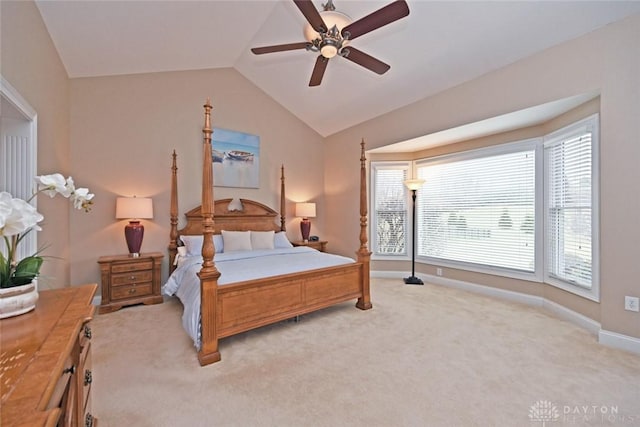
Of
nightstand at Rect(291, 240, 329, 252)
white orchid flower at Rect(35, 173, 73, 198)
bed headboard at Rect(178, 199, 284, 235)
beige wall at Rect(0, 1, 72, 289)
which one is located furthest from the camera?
nightstand at Rect(291, 240, 329, 252)

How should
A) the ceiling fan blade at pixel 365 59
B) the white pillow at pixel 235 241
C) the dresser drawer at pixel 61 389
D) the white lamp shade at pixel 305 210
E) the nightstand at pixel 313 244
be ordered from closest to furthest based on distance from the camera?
the dresser drawer at pixel 61 389 → the ceiling fan blade at pixel 365 59 → the white pillow at pixel 235 241 → the nightstand at pixel 313 244 → the white lamp shade at pixel 305 210

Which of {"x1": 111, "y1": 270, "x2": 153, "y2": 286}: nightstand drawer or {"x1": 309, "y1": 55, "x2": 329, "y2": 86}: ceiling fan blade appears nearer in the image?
{"x1": 309, "y1": 55, "x2": 329, "y2": 86}: ceiling fan blade

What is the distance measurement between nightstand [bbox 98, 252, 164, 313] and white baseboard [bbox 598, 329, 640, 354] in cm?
503

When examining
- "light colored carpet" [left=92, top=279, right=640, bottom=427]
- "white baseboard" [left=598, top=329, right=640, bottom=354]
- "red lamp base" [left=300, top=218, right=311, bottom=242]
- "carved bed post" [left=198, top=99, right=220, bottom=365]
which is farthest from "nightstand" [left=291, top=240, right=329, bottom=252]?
"white baseboard" [left=598, top=329, right=640, bottom=354]

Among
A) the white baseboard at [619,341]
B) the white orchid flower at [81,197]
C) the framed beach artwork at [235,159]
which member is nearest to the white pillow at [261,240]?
the framed beach artwork at [235,159]

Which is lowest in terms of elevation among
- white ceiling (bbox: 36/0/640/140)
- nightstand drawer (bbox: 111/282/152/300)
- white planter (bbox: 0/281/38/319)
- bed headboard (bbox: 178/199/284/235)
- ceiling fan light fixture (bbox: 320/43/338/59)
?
nightstand drawer (bbox: 111/282/152/300)

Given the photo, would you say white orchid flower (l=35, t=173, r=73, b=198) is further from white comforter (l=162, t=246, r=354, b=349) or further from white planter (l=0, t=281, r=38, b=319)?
white comforter (l=162, t=246, r=354, b=349)

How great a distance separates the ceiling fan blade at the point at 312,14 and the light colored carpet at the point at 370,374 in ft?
9.21

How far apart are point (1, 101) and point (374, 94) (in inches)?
165

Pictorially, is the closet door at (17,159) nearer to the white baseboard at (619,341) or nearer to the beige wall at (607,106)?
the beige wall at (607,106)

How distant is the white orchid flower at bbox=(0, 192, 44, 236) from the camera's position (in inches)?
37.4

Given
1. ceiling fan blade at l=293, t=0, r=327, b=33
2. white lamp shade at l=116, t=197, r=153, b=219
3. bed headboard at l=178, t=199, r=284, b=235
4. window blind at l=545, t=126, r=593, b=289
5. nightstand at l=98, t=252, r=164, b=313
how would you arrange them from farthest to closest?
bed headboard at l=178, t=199, r=284, b=235 < white lamp shade at l=116, t=197, r=153, b=219 < nightstand at l=98, t=252, r=164, b=313 < window blind at l=545, t=126, r=593, b=289 < ceiling fan blade at l=293, t=0, r=327, b=33

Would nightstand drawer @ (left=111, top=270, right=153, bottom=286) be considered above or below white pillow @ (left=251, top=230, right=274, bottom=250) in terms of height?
→ below

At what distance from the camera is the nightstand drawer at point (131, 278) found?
3.64 meters
